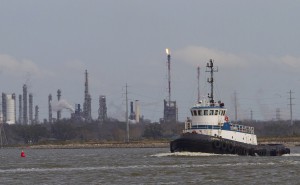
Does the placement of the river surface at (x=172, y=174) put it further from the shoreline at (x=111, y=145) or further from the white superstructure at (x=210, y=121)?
the shoreline at (x=111, y=145)

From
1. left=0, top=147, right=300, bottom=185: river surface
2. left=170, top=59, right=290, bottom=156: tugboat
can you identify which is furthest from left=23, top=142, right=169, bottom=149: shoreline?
left=0, top=147, right=300, bottom=185: river surface

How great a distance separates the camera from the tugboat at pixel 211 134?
74062 millimetres

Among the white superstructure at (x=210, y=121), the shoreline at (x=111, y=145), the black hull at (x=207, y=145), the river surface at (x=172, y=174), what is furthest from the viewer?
the shoreline at (x=111, y=145)

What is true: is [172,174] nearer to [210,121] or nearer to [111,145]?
[210,121]

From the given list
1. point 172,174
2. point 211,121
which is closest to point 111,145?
point 211,121

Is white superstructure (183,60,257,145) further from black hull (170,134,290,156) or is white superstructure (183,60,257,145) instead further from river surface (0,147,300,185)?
river surface (0,147,300,185)

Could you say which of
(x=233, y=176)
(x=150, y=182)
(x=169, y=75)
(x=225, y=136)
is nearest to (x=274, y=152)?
(x=225, y=136)

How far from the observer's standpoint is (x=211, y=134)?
76000 millimetres

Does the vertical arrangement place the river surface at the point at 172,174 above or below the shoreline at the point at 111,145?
below

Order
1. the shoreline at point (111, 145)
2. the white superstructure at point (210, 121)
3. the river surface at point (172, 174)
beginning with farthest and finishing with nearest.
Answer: the shoreline at point (111, 145) → the white superstructure at point (210, 121) → the river surface at point (172, 174)

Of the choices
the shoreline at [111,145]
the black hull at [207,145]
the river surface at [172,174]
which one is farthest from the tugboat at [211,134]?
the shoreline at [111,145]

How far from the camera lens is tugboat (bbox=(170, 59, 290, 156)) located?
243ft

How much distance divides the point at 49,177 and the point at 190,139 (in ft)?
82.9

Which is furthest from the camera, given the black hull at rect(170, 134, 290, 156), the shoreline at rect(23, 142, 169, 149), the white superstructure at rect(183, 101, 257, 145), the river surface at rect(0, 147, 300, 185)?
the shoreline at rect(23, 142, 169, 149)
